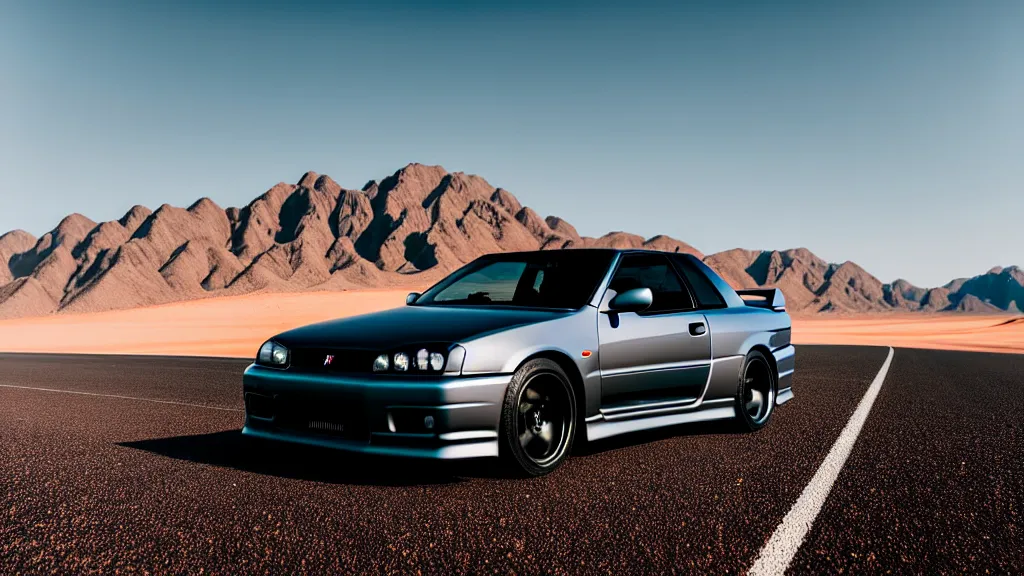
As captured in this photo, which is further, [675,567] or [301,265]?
[301,265]

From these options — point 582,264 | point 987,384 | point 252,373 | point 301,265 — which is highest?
point 301,265

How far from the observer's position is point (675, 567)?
2.99 meters

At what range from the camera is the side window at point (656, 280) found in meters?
5.68

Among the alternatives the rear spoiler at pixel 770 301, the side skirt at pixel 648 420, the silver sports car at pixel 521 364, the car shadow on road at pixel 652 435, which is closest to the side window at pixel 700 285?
the silver sports car at pixel 521 364

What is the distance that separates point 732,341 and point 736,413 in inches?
22.6

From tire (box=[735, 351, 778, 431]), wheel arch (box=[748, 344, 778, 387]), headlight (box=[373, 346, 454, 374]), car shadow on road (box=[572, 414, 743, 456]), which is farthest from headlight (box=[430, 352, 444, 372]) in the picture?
wheel arch (box=[748, 344, 778, 387])

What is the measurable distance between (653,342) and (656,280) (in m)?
0.79

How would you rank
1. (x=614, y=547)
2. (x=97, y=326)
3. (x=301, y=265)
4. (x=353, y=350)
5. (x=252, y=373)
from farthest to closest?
1. (x=301, y=265)
2. (x=97, y=326)
3. (x=252, y=373)
4. (x=353, y=350)
5. (x=614, y=547)

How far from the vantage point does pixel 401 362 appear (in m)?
4.26

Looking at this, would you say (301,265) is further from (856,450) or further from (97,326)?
(856,450)

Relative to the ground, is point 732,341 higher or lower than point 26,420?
higher

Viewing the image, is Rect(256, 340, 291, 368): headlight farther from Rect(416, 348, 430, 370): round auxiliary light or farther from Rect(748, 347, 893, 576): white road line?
Rect(748, 347, 893, 576): white road line

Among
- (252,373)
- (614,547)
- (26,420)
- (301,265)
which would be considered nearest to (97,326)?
(26,420)

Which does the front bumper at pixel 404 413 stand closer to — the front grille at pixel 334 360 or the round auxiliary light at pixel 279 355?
the front grille at pixel 334 360
